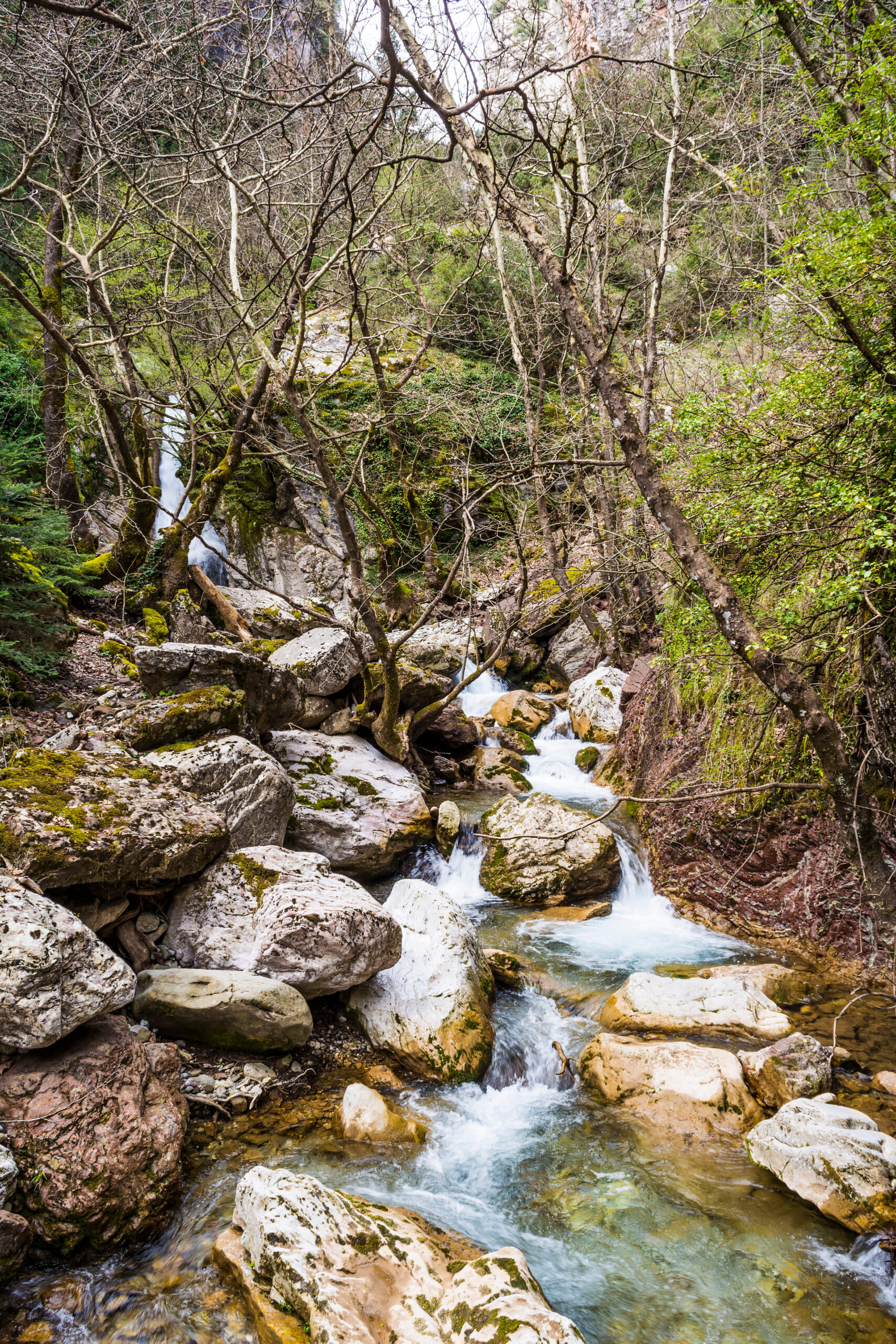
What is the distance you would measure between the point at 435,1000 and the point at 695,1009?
1762mm

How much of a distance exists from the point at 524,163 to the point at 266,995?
226 inches

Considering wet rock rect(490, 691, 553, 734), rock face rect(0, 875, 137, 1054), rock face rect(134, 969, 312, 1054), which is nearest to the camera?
rock face rect(0, 875, 137, 1054)

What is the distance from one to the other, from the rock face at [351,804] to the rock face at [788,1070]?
150 inches

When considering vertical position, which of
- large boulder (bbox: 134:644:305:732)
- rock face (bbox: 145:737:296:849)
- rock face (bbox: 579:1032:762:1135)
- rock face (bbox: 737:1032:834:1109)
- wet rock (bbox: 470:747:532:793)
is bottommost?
rock face (bbox: 579:1032:762:1135)

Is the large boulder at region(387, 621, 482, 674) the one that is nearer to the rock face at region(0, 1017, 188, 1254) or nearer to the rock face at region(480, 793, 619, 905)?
the rock face at region(480, 793, 619, 905)

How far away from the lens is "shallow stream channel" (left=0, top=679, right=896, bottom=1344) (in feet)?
9.26

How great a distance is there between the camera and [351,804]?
7.12m

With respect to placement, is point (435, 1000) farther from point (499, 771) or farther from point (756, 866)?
point (499, 771)

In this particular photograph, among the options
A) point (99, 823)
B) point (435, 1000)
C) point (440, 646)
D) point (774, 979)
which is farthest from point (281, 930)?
point (440, 646)

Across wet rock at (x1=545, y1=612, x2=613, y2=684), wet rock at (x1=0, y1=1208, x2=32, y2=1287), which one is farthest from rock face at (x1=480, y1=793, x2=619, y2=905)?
wet rock at (x1=545, y1=612, x2=613, y2=684)

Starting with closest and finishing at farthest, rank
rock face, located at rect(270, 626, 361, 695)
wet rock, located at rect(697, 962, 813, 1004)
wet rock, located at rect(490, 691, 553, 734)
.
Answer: wet rock, located at rect(697, 962, 813, 1004) < rock face, located at rect(270, 626, 361, 695) < wet rock, located at rect(490, 691, 553, 734)

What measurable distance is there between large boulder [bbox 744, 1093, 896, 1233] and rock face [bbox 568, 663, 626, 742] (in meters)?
6.56

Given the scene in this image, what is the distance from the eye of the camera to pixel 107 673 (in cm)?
832

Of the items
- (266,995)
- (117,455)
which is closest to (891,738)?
(266,995)
